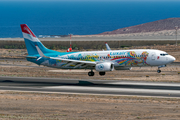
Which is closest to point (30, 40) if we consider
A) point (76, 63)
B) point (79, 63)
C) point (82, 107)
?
point (76, 63)

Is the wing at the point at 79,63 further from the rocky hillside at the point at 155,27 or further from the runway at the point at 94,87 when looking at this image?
the rocky hillside at the point at 155,27

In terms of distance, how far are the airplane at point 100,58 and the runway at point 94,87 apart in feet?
14.4

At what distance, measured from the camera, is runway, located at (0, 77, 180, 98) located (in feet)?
121

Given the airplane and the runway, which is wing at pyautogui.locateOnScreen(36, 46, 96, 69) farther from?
the runway

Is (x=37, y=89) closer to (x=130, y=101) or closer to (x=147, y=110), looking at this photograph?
(x=130, y=101)

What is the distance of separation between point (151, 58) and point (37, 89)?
18623 millimetres

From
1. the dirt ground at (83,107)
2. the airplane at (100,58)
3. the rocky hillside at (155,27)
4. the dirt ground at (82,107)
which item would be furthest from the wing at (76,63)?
the rocky hillside at (155,27)

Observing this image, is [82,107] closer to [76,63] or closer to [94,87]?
[94,87]

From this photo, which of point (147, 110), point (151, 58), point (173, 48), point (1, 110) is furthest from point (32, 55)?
point (173, 48)

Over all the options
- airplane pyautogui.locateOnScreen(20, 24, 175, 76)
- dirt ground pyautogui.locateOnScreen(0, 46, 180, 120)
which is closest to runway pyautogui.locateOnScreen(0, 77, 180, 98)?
dirt ground pyautogui.locateOnScreen(0, 46, 180, 120)

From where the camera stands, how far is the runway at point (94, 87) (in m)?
36.8

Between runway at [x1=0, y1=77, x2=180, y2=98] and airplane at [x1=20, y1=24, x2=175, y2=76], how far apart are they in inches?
172

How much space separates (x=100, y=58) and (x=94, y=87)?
35.6 feet

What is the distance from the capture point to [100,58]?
51.1m
